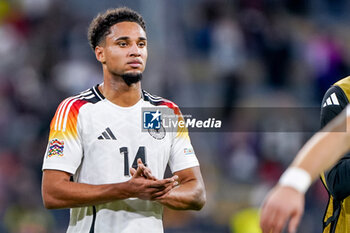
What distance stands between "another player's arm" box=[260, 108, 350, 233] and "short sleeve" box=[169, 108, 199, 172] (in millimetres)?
1913

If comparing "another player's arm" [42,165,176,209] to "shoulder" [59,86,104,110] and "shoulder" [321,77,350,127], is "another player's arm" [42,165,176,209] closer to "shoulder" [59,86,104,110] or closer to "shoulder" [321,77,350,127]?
"shoulder" [59,86,104,110]

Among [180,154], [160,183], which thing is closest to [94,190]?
[160,183]

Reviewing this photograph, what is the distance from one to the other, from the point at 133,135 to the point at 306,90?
6961 millimetres

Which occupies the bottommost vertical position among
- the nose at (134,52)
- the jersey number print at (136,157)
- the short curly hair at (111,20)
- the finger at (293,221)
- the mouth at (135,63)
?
the finger at (293,221)

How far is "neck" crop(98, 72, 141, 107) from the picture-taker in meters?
4.64

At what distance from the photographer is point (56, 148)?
4359 millimetres

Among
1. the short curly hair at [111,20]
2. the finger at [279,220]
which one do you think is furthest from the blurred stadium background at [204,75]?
the finger at [279,220]

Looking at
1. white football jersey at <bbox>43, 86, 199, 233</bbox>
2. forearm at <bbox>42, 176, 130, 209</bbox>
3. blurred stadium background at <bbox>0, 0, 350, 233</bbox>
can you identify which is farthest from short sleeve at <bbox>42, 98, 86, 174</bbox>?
blurred stadium background at <bbox>0, 0, 350, 233</bbox>

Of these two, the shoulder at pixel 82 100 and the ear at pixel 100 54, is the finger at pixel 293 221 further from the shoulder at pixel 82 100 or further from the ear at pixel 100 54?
the ear at pixel 100 54

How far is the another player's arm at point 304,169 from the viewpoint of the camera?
2.57 m

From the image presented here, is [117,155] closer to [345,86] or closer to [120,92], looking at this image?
[120,92]

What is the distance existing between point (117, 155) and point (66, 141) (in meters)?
0.34

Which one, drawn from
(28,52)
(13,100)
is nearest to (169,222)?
(13,100)

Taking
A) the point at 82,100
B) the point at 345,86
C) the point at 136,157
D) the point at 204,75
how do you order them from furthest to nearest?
1. the point at 204,75
2. the point at 82,100
3. the point at 136,157
4. the point at 345,86
